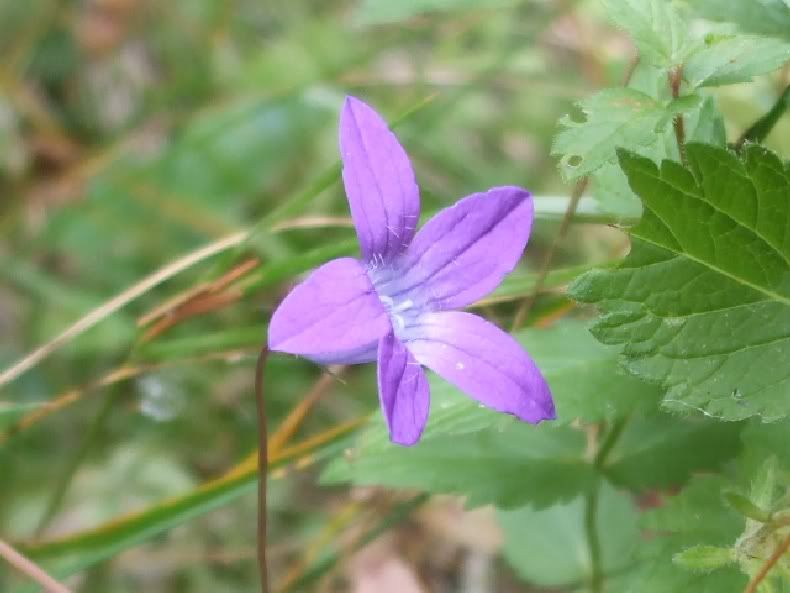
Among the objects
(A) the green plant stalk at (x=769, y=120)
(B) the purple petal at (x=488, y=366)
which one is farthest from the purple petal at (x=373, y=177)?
(A) the green plant stalk at (x=769, y=120)

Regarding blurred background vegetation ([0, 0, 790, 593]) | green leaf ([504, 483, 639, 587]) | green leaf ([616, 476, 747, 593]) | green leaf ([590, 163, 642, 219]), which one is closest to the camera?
green leaf ([616, 476, 747, 593])

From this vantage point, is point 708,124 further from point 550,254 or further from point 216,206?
point 216,206

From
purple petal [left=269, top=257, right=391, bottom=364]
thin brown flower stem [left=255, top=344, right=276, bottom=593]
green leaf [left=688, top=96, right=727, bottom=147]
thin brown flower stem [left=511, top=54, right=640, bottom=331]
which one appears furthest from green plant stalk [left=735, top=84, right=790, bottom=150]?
thin brown flower stem [left=255, top=344, right=276, bottom=593]

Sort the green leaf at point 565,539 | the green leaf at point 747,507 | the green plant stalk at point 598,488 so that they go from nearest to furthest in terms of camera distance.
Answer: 1. the green leaf at point 747,507
2. the green plant stalk at point 598,488
3. the green leaf at point 565,539

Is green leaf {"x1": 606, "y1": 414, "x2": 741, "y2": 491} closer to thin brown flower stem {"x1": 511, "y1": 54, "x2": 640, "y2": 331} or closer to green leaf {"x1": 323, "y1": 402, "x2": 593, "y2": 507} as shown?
green leaf {"x1": 323, "y1": 402, "x2": 593, "y2": 507}

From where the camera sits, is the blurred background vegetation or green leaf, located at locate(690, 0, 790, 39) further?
the blurred background vegetation

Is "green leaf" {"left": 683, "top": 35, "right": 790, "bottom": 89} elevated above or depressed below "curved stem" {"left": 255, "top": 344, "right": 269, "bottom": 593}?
above

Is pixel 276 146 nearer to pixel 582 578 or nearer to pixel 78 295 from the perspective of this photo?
pixel 78 295

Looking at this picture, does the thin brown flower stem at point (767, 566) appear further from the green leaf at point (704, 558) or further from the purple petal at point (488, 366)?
the purple petal at point (488, 366)
